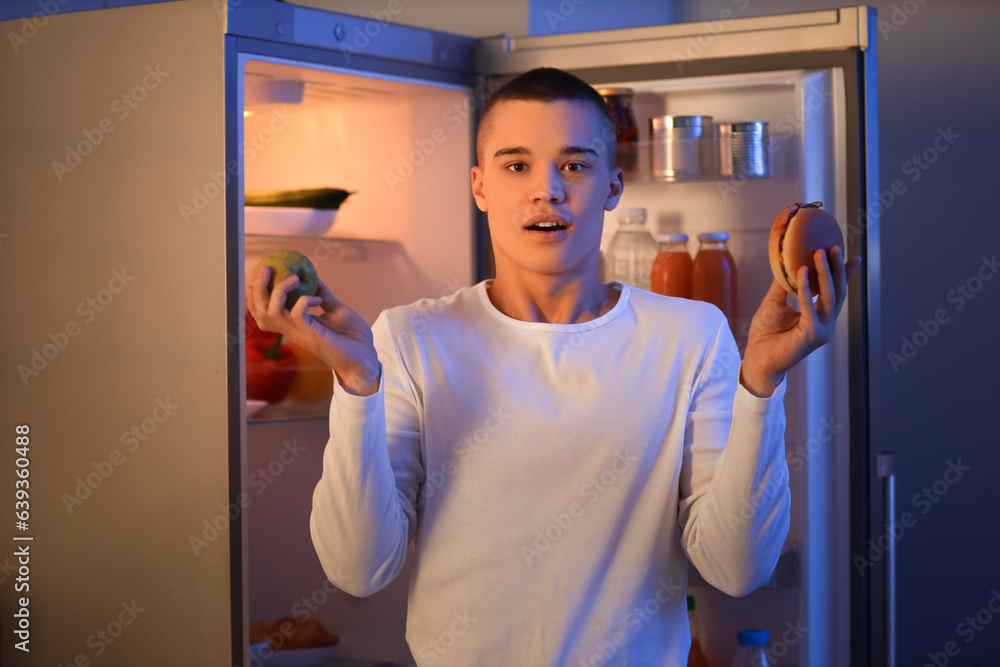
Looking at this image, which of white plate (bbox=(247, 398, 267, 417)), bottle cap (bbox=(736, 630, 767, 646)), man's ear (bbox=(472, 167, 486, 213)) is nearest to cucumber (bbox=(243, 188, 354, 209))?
A: white plate (bbox=(247, 398, 267, 417))

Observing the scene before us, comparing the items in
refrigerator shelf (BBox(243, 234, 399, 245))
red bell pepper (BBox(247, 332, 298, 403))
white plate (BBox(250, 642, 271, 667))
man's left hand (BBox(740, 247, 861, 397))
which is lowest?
white plate (BBox(250, 642, 271, 667))

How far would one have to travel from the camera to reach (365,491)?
104 centimetres

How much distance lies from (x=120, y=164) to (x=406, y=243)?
0.59 meters

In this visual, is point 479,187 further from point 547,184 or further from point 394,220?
point 394,220

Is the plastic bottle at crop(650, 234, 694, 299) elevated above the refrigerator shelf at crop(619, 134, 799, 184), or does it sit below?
below

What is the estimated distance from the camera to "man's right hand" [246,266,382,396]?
964 mm

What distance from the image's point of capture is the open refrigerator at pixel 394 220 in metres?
1.45

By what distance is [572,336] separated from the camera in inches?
48.8

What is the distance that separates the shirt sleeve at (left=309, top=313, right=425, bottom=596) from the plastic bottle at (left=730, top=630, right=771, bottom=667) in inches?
28.5

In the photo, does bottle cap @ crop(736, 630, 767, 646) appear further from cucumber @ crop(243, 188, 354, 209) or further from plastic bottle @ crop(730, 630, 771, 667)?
cucumber @ crop(243, 188, 354, 209)

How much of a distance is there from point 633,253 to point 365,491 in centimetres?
93

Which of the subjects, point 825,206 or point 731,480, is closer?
point 731,480

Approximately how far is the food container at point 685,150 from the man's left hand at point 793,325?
28.0 inches

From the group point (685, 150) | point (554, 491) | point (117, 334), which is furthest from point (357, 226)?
point (554, 491)
